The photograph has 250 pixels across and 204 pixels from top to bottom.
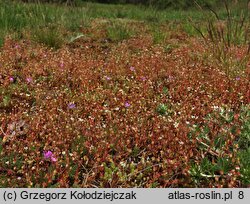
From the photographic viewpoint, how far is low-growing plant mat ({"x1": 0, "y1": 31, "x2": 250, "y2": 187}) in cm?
321

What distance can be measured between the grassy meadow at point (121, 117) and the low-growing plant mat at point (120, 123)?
13 mm

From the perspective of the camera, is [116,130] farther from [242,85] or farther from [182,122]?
[242,85]

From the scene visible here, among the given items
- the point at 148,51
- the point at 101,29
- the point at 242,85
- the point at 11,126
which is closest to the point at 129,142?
the point at 11,126

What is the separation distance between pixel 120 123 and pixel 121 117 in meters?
0.24

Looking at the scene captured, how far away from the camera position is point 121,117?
4.35 meters

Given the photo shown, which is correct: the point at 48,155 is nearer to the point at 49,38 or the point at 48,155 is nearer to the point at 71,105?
the point at 71,105

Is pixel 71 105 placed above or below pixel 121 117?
above

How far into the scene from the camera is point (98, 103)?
4.68 metres

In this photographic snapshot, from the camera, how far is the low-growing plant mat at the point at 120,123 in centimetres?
321

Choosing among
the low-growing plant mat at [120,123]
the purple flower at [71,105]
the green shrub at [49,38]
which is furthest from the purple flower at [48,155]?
the green shrub at [49,38]

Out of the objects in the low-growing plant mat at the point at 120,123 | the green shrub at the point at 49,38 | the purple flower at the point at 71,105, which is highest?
the green shrub at the point at 49,38

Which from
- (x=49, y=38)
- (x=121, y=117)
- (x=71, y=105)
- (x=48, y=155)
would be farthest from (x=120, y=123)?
(x=49, y=38)

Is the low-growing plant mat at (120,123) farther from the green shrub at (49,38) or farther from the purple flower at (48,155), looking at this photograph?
the green shrub at (49,38)
